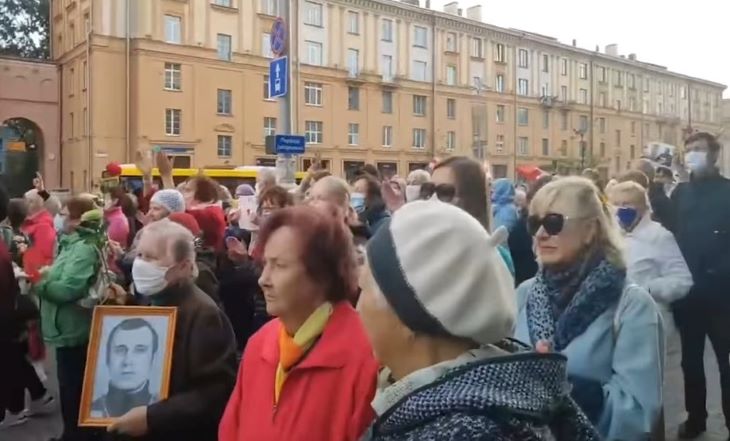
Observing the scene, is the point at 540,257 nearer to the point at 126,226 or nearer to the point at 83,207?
the point at 83,207

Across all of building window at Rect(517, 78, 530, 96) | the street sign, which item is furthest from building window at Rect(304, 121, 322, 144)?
the street sign

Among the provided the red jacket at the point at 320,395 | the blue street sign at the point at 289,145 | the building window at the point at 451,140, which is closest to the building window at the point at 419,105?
the building window at the point at 451,140

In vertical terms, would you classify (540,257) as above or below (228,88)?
below

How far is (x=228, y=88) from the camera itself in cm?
4481

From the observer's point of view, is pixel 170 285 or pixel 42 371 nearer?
pixel 170 285

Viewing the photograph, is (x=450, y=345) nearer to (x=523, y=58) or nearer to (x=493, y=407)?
(x=493, y=407)

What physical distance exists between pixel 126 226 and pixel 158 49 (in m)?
34.9

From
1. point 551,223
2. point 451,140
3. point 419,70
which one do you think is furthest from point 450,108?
point 551,223

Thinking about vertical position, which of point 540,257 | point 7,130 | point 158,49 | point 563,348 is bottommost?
point 563,348

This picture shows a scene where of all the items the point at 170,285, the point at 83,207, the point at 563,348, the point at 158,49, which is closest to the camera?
the point at 563,348

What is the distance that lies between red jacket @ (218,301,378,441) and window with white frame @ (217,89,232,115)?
4267 centimetres

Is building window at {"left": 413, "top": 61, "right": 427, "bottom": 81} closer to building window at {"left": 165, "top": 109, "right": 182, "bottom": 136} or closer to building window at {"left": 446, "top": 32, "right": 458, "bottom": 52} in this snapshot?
building window at {"left": 446, "top": 32, "right": 458, "bottom": 52}

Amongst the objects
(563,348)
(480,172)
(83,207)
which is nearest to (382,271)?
(563,348)

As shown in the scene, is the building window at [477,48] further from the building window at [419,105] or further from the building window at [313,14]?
the building window at [313,14]
